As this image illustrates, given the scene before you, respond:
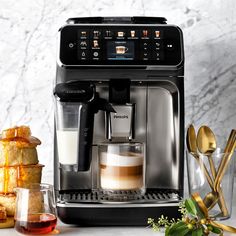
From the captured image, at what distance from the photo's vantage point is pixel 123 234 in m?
1.49

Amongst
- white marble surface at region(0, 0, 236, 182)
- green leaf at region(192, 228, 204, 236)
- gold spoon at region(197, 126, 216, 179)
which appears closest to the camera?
green leaf at region(192, 228, 204, 236)

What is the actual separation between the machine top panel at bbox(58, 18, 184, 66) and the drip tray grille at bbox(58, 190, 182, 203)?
301mm

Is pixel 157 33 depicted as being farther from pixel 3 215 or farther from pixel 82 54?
pixel 3 215

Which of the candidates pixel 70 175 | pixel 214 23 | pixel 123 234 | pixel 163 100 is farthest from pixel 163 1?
pixel 123 234

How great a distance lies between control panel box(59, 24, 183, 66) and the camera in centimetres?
154

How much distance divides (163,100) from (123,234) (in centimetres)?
37

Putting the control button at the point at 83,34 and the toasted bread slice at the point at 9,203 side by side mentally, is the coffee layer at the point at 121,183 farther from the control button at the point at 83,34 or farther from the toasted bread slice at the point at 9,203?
the control button at the point at 83,34

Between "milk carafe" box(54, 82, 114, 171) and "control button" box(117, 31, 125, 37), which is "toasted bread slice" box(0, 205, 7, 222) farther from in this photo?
"control button" box(117, 31, 125, 37)

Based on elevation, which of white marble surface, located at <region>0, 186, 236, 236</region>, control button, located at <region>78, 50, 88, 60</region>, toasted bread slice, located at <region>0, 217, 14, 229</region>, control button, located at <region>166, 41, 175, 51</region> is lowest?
white marble surface, located at <region>0, 186, 236, 236</region>

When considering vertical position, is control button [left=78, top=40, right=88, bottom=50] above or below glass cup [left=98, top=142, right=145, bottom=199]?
above

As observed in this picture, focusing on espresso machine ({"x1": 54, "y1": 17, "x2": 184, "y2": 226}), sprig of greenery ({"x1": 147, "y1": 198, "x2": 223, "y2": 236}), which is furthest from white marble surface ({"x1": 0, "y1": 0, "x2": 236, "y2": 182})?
sprig of greenery ({"x1": 147, "y1": 198, "x2": 223, "y2": 236})

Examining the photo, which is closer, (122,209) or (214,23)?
(122,209)

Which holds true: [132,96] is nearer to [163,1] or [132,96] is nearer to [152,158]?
[152,158]

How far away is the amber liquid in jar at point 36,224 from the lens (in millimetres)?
1441
